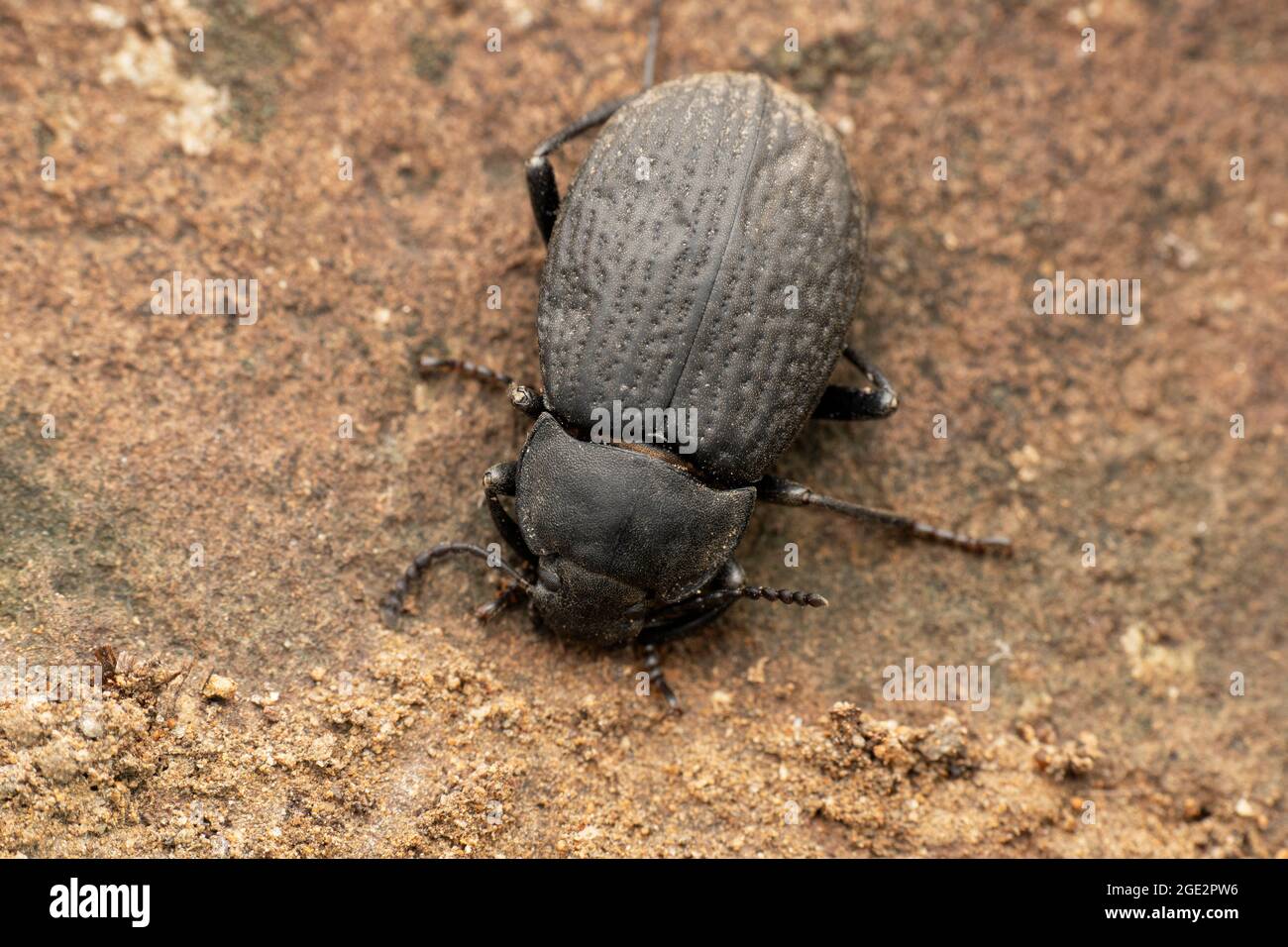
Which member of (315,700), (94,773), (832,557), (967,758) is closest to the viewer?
(94,773)

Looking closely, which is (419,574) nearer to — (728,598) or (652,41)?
(728,598)

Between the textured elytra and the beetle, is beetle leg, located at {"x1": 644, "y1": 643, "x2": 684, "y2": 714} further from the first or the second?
the textured elytra

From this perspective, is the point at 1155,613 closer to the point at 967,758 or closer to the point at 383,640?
the point at 967,758

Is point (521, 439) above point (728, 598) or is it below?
above

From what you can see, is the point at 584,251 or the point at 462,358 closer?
→ the point at 584,251

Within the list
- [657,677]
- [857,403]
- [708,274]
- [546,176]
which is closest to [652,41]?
[546,176]

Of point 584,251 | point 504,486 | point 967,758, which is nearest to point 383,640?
point 504,486
